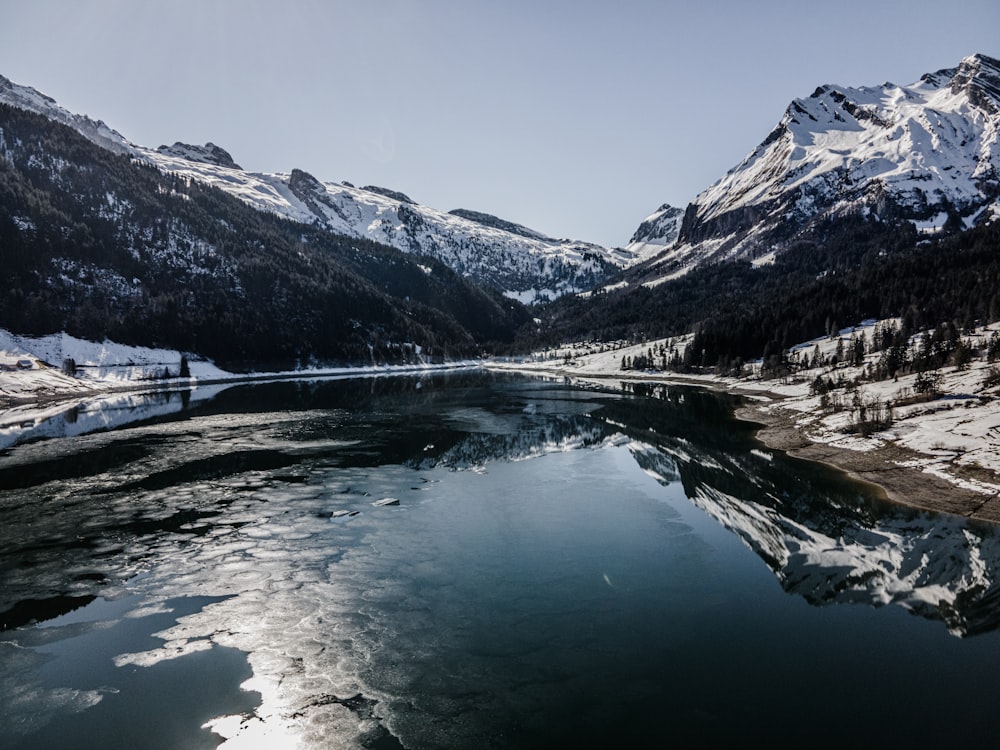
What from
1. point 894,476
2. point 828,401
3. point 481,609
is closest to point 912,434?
point 894,476

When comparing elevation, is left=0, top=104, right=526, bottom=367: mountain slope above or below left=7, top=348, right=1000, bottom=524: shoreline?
above

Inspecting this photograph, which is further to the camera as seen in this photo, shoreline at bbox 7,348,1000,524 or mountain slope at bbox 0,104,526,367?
mountain slope at bbox 0,104,526,367

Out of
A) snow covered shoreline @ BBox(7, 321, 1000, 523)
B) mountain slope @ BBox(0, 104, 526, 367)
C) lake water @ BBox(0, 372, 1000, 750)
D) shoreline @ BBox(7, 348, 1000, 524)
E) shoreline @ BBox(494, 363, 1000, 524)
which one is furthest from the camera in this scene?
mountain slope @ BBox(0, 104, 526, 367)

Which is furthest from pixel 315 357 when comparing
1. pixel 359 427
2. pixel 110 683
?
pixel 110 683

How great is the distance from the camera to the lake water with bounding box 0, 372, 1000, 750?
13234 millimetres

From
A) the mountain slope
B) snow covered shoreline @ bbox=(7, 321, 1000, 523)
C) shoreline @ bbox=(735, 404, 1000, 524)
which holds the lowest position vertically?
shoreline @ bbox=(735, 404, 1000, 524)

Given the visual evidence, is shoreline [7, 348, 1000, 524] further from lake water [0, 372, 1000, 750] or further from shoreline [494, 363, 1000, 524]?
lake water [0, 372, 1000, 750]

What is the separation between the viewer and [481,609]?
63.0ft

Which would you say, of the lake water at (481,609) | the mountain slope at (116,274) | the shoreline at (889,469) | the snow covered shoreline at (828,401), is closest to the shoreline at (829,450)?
the shoreline at (889,469)

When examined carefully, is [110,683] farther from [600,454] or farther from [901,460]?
[901,460]

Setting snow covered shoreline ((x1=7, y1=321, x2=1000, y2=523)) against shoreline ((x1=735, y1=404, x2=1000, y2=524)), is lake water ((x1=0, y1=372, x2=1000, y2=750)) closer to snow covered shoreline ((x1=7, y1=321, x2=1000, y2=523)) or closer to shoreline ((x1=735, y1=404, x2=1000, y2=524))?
shoreline ((x1=735, y1=404, x2=1000, y2=524))

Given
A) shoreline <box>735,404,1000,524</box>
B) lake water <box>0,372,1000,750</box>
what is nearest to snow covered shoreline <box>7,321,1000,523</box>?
shoreline <box>735,404,1000,524</box>

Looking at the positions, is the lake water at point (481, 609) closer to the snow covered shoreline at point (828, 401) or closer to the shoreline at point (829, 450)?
the shoreline at point (829, 450)

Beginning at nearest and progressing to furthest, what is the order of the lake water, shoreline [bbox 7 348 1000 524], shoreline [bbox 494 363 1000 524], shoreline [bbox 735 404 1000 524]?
1. the lake water
2. shoreline [bbox 735 404 1000 524]
3. shoreline [bbox 494 363 1000 524]
4. shoreline [bbox 7 348 1000 524]
